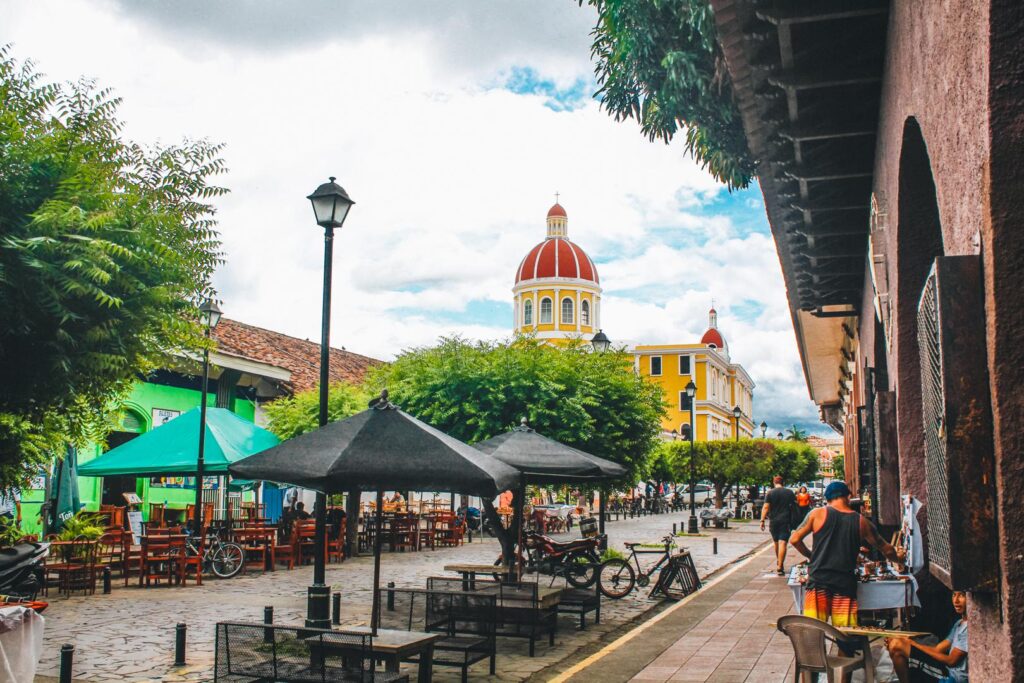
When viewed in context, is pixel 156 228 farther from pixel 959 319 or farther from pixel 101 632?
pixel 959 319

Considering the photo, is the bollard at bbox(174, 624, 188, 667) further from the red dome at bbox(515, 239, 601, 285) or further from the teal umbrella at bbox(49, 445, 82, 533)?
the red dome at bbox(515, 239, 601, 285)

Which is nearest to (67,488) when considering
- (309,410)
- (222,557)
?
(222,557)

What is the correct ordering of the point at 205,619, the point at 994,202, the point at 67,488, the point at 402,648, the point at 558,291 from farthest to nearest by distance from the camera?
the point at 558,291 → the point at 67,488 → the point at 205,619 → the point at 402,648 → the point at 994,202

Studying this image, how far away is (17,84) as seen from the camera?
7.88m

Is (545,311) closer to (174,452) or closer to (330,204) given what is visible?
(174,452)

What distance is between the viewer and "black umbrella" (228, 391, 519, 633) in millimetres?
7750

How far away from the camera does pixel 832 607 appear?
7395mm

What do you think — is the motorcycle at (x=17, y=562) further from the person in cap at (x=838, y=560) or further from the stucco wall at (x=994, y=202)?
the stucco wall at (x=994, y=202)

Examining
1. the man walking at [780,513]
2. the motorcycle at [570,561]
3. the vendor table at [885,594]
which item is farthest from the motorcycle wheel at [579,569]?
the vendor table at [885,594]

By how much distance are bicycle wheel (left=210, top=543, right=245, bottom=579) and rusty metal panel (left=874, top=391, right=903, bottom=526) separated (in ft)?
38.9

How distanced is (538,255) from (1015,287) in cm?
8686

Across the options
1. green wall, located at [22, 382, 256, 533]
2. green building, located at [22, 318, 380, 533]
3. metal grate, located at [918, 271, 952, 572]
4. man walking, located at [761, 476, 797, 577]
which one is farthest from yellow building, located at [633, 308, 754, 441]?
metal grate, located at [918, 271, 952, 572]

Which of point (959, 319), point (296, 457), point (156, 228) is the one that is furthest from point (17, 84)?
point (959, 319)

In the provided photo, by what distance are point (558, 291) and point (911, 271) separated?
81383mm
